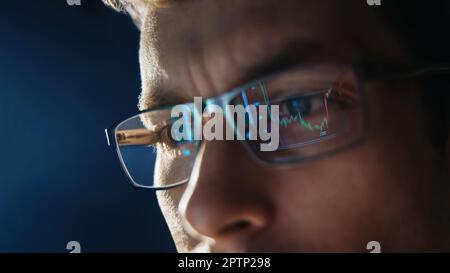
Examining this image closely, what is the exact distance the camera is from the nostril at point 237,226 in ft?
1.55

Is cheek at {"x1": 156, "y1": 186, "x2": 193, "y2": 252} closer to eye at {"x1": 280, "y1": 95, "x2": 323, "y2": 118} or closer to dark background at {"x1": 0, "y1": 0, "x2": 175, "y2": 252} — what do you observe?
dark background at {"x1": 0, "y1": 0, "x2": 175, "y2": 252}

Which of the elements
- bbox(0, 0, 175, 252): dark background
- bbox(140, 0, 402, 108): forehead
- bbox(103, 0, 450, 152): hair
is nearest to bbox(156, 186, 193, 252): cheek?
bbox(0, 0, 175, 252): dark background

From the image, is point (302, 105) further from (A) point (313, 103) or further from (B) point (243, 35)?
(B) point (243, 35)

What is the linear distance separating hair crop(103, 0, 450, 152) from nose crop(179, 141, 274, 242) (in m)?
0.21

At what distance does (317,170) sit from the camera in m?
0.46

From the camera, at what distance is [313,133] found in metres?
0.46
